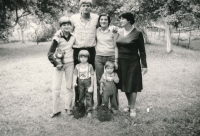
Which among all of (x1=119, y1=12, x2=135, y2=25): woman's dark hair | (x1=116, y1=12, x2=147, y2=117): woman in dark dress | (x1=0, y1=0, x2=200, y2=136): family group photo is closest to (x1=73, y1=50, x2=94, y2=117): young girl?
(x1=0, y1=0, x2=200, y2=136): family group photo

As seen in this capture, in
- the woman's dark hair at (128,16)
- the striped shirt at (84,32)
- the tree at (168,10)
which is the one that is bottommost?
the striped shirt at (84,32)

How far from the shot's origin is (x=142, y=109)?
16.8 feet

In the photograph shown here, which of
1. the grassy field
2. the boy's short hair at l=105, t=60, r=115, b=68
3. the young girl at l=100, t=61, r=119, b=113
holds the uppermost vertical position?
the boy's short hair at l=105, t=60, r=115, b=68

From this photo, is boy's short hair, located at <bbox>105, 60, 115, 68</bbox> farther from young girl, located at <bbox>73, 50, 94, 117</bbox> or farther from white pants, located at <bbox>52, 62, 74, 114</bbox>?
white pants, located at <bbox>52, 62, 74, 114</bbox>

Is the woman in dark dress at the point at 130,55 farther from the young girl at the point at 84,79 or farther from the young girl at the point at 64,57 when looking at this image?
the young girl at the point at 64,57

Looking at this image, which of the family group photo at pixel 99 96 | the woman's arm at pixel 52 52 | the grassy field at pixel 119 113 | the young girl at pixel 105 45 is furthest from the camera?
the young girl at pixel 105 45

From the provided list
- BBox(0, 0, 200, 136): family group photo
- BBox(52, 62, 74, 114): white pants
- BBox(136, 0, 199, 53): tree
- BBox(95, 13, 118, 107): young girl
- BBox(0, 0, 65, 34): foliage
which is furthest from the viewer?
BBox(0, 0, 65, 34): foliage

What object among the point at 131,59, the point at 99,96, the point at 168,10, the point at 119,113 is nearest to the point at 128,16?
the point at 131,59

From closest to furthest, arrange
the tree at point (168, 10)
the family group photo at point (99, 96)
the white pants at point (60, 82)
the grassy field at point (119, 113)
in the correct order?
1. the grassy field at point (119, 113)
2. the family group photo at point (99, 96)
3. the white pants at point (60, 82)
4. the tree at point (168, 10)

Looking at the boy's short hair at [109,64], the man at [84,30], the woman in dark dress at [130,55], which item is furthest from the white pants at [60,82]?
the woman in dark dress at [130,55]

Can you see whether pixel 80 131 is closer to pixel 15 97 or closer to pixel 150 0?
pixel 15 97

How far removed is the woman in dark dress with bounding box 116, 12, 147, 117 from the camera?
13.9 ft

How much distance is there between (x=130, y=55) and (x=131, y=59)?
9 cm

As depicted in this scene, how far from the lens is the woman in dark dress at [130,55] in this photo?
13.9 ft
